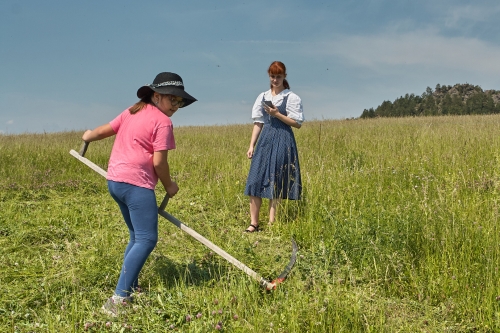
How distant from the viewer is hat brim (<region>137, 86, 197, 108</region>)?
3023mm

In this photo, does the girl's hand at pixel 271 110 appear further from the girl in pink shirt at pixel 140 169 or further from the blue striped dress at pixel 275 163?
the girl in pink shirt at pixel 140 169

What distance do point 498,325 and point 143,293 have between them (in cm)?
232

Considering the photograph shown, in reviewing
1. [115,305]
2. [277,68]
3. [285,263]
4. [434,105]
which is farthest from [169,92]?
[434,105]

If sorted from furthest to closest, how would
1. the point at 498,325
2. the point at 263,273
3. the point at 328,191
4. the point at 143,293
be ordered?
the point at 328,191 → the point at 263,273 → the point at 143,293 → the point at 498,325

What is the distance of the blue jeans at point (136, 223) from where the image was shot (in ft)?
9.61

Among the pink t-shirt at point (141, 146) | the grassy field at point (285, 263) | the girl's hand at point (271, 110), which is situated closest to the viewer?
the grassy field at point (285, 263)

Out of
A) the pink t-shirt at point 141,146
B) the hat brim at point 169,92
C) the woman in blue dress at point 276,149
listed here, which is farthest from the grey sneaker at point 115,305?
the woman in blue dress at point 276,149

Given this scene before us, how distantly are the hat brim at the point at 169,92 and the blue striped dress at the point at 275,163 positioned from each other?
1811 millimetres

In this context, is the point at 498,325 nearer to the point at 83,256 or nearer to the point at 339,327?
the point at 339,327

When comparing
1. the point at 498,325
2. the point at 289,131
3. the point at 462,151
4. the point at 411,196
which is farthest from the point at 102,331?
the point at 462,151

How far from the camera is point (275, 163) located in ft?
15.8

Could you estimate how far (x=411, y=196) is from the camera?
5.09 metres

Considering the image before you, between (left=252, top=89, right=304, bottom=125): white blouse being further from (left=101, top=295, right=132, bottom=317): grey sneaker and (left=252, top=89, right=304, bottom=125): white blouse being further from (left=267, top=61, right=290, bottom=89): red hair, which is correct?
(left=101, top=295, right=132, bottom=317): grey sneaker

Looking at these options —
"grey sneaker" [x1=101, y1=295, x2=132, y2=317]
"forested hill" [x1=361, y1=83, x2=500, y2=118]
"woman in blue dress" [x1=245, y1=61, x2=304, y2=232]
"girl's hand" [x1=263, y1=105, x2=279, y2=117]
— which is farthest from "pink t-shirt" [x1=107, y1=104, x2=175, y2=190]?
"forested hill" [x1=361, y1=83, x2=500, y2=118]
